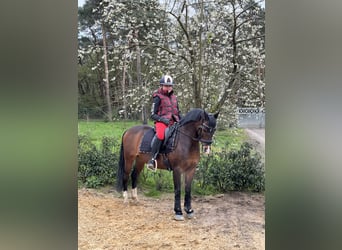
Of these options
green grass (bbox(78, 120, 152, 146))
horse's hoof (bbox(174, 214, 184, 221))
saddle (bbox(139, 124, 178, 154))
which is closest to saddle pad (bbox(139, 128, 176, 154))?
saddle (bbox(139, 124, 178, 154))

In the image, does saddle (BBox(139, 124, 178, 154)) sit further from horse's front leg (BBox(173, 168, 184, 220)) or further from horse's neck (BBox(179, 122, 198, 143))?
horse's front leg (BBox(173, 168, 184, 220))

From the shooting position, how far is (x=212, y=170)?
2414 millimetres

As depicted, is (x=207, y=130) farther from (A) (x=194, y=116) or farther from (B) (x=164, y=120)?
(B) (x=164, y=120)

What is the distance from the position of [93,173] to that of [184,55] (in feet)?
3.50

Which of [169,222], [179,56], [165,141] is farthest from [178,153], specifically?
[179,56]

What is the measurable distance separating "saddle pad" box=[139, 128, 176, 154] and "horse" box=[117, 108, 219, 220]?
0.03ft

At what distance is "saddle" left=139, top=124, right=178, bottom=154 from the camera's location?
2.42m

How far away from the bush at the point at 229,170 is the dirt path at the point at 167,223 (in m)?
0.08

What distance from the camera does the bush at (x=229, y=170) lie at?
239 cm

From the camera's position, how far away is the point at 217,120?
2.39 m
